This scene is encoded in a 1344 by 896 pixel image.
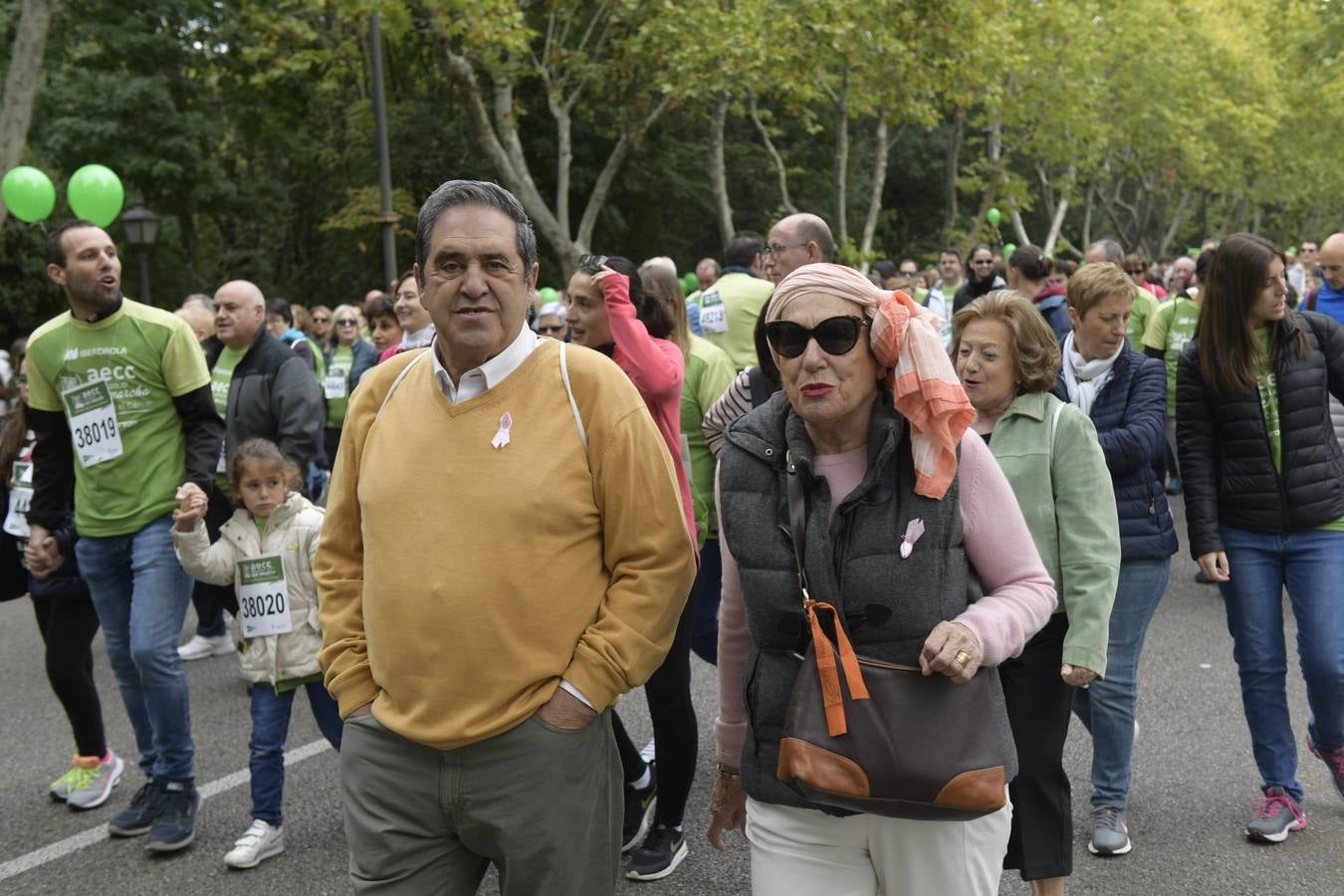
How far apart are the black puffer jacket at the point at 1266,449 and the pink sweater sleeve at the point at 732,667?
7.86ft

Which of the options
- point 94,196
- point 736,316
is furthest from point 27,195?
point 736,316

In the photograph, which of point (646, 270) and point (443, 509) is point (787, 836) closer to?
point (443, 509)

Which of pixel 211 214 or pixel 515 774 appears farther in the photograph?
pixel 211 214

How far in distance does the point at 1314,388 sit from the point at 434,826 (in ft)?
11.3

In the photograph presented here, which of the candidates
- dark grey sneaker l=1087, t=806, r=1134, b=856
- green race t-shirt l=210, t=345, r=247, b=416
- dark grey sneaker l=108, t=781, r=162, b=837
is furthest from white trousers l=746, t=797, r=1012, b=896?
green race t-shirt l=210, t=345, r=247, b=416

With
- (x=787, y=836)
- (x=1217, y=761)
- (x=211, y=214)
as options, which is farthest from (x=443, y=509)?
(x=211, y=214)

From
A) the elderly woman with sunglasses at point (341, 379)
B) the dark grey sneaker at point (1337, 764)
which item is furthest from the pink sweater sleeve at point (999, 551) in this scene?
the elderly woman with sunglasses at point (341, 379)

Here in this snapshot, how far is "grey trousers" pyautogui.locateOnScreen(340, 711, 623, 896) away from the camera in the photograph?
104 inches

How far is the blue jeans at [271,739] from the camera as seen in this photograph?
4.81m

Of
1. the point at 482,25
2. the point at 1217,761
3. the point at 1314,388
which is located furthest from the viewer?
the point at 482,25

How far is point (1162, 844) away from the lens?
4.69 metres

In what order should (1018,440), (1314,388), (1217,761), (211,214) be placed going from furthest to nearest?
1. (211,214)
2. (1217,761)
3. (1314,388)
4. (1018,440)

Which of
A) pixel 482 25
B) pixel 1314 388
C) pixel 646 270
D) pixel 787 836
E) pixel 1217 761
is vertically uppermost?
pixel 482 25

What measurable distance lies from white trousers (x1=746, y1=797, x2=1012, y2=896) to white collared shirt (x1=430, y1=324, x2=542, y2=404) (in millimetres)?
1027
